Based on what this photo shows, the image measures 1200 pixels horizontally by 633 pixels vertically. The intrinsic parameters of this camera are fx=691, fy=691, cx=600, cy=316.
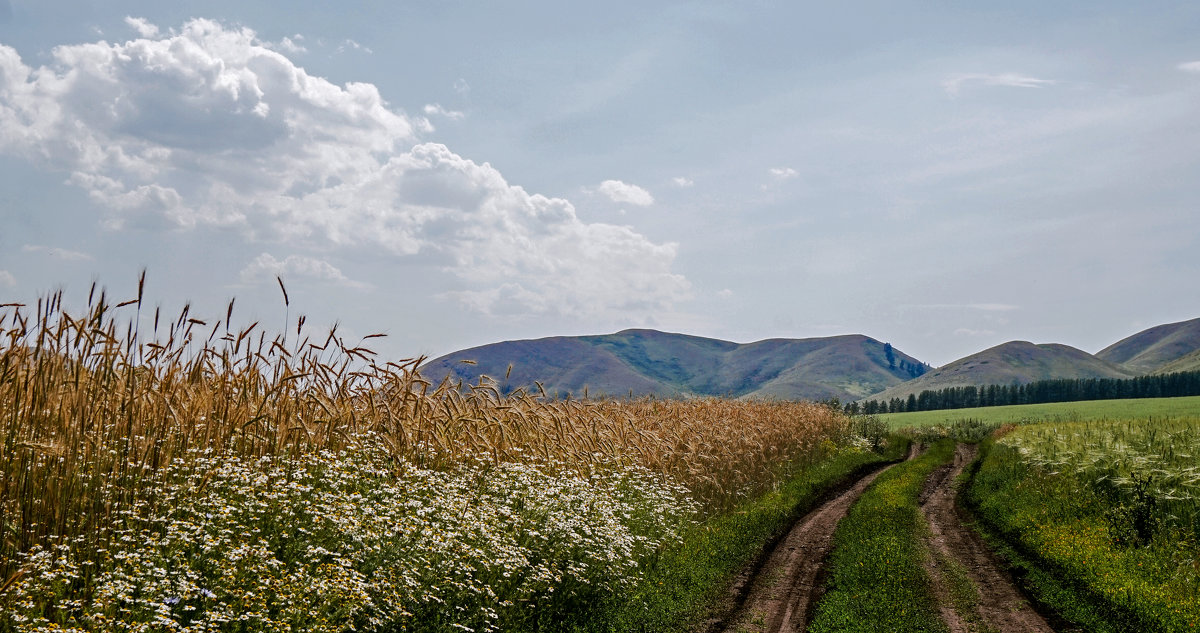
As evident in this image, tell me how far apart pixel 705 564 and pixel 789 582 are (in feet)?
5.17

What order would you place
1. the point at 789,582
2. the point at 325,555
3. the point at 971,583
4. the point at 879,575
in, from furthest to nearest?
1. the point at 971,583
2. the point at 879,575
3. the point at 789,582
4. the point at 325,555

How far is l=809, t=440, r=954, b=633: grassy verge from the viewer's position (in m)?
10.8

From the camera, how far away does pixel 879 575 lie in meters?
13.0

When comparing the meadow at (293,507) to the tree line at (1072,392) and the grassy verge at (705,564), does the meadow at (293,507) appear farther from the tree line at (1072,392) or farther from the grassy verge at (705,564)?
the tree line at (1072,392)

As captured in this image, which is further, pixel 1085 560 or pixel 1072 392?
pixel 1072 392

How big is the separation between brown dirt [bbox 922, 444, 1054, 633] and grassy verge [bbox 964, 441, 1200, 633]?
47cm

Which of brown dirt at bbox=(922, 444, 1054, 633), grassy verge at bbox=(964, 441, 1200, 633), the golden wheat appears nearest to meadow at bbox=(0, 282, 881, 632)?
the golden wheat

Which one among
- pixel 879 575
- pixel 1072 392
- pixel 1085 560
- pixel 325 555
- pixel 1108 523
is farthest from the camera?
pixel 1072 392

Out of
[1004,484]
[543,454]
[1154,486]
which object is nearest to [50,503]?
[543,454]

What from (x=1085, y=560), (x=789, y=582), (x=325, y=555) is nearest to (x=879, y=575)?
(x=789, y=582)

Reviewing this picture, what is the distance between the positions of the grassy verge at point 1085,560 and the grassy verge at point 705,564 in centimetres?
504

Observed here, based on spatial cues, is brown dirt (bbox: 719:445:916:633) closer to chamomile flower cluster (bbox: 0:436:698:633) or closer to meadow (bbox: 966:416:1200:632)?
chamomile flower cluster (bbox: 0:436:698:633)

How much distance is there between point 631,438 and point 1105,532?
35.2ft

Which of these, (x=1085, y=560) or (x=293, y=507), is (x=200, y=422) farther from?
(x=1085, y=560)
